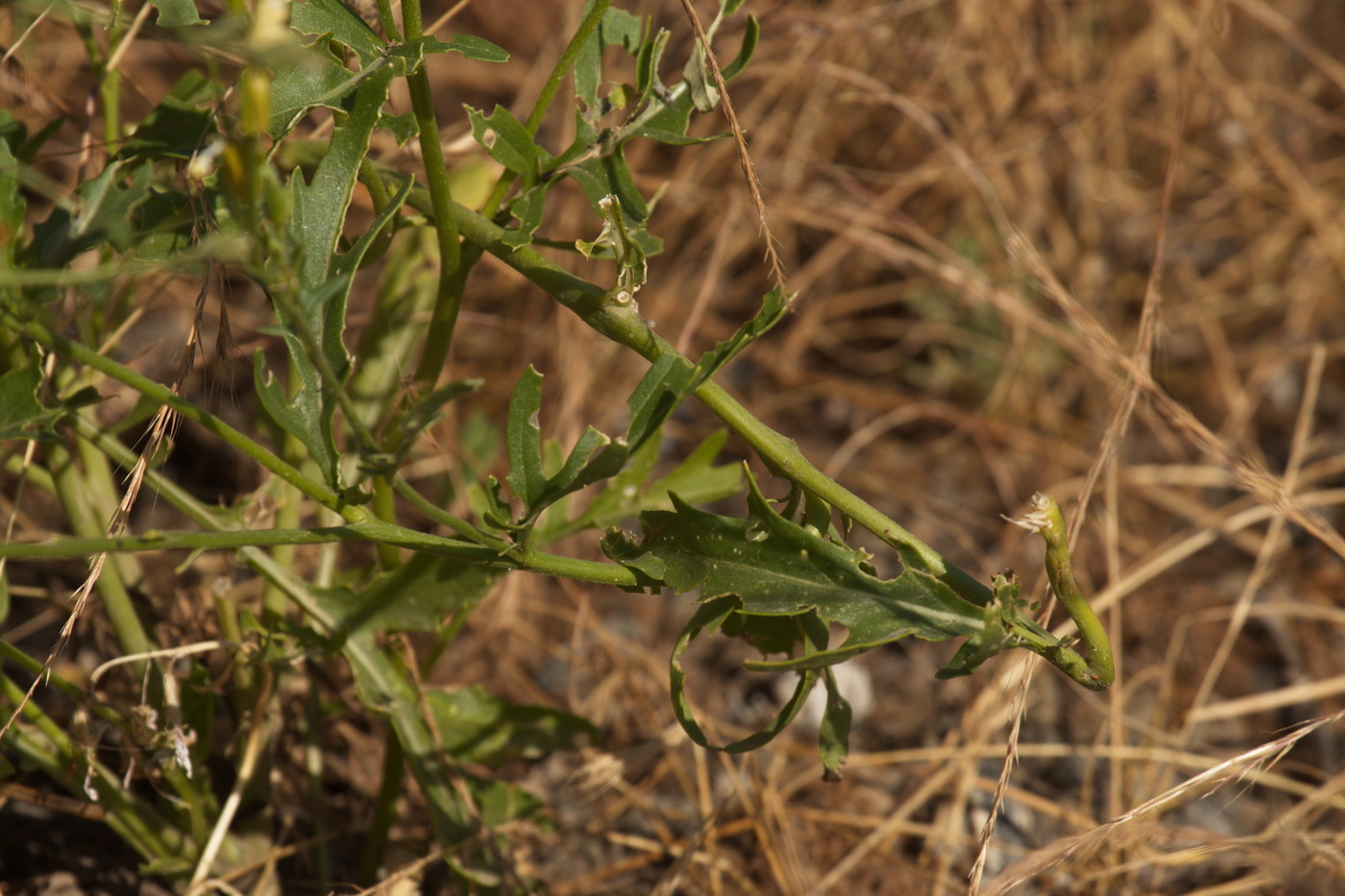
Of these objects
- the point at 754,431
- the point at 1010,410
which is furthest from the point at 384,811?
the point at 1010,410

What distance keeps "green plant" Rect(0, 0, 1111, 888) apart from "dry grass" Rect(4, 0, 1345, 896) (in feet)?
1.03

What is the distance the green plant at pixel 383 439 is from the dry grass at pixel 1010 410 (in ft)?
1.03

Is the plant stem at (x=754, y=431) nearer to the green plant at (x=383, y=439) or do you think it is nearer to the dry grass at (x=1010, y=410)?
the green plant at (x=383, y=439)

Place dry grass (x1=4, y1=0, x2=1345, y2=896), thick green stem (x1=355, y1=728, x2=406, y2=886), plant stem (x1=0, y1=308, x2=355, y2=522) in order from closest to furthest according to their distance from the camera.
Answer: plant stem (x1=0, y1=308, x2=355, y2=522) → thick green stem (x1=355, y1=728, x2=406, y2=886) → dry grass (x1=4, y1=0, x2=1345, y2=896)

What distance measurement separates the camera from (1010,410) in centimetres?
211

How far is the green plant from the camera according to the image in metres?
0.73

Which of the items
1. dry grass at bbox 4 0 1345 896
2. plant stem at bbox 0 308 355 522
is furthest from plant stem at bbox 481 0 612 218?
dry grass at bbox 4 0 1345 896

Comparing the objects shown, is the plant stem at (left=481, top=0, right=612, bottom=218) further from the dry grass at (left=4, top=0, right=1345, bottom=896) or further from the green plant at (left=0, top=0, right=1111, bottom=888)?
the dry grass at (left=4, top=0, right=1345, bottom=896)

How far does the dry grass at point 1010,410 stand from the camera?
53.9 inches

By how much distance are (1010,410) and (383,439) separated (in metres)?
1.59

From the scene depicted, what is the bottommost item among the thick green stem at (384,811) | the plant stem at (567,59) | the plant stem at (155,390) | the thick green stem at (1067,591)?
the thick green stem at (384,811)

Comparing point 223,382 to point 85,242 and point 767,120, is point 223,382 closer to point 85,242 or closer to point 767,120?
point 85,242

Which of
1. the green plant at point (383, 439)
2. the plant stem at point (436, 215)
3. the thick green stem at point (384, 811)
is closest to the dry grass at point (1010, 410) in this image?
the thick green stem at point (384, 811)

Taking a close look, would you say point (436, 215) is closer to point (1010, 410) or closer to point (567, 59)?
point (567, 59)
